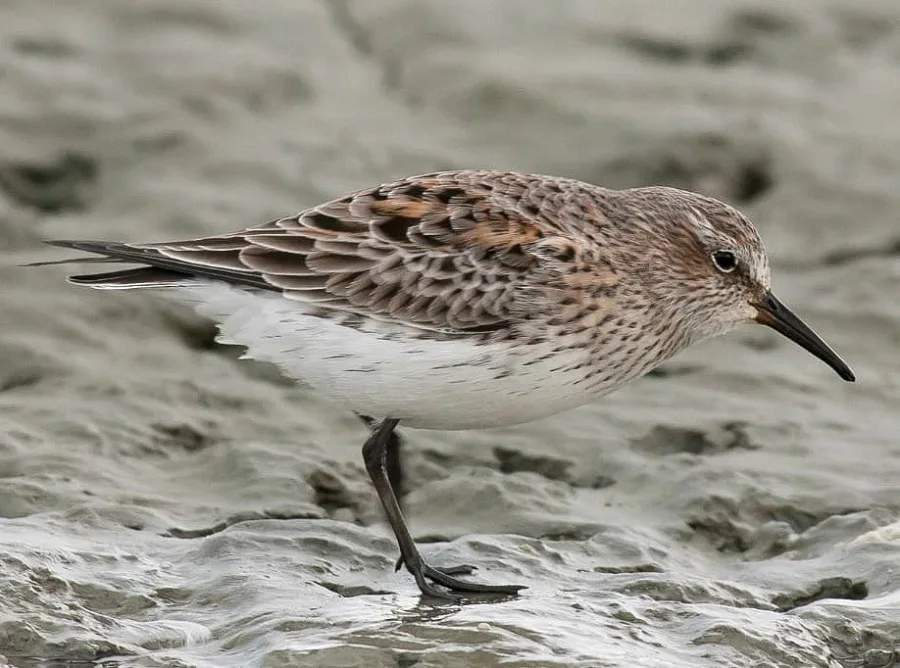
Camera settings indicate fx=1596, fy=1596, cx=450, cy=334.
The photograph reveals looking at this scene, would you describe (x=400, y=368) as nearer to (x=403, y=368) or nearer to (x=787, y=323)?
(x=403, y=368)

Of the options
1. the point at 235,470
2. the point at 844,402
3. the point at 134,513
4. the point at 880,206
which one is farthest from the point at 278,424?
the point at 880,206

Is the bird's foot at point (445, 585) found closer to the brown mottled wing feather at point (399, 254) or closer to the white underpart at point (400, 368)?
the white underpart at point (400, 368)

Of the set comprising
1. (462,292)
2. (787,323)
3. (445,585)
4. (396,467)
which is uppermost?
(462,292)

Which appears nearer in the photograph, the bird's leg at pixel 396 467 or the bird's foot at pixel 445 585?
the bird's foot at pixel 445 585

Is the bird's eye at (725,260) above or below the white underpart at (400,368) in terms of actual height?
above

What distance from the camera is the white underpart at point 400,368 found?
627cm

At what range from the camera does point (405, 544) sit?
21.5 ft

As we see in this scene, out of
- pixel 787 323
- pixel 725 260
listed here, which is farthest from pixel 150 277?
pixel 787 323

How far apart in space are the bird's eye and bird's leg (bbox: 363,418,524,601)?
1.56m

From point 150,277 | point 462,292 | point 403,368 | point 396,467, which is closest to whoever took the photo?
point 403,368

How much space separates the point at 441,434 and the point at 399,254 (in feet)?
5.91

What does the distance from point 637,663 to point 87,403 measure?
3578mm

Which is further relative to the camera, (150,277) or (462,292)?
(150,277)

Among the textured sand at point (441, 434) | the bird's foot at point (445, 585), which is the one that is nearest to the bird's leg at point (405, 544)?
the bird's foot at point (445, 585)
